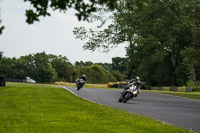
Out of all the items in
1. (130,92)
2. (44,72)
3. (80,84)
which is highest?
(44,72)

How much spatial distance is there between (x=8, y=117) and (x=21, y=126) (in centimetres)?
186

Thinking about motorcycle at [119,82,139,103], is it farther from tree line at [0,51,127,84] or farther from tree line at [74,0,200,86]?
tree line at [0,51,127,84]

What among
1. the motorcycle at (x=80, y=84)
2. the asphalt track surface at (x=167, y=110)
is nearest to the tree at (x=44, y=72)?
the motorcycle at (x=80, y=84)

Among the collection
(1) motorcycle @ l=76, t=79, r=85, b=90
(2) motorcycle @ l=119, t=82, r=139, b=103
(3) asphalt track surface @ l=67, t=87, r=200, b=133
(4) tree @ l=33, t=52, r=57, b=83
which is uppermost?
(4) tree @ l=33, t=52, r=57, b=83

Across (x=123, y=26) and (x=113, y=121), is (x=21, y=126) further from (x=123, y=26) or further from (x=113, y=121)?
(x=123, y=26)

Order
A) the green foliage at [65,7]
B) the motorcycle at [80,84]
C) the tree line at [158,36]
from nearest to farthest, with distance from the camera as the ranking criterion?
the green foliage at [65,7] < the motorcycle at [80,84] < the tree line at [158,36]

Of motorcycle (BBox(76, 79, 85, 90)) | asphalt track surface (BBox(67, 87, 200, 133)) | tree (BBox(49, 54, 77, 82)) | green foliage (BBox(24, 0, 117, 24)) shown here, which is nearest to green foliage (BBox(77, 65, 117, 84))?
tree (BBox(49, 54, 77, 82))

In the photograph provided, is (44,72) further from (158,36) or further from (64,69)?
(158,36)

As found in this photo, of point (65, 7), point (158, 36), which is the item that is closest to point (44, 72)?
point (158, 36)

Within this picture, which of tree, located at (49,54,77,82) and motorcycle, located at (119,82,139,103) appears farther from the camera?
tree, located at (49,54,77,82)

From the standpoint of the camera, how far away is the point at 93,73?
145625 millimetres

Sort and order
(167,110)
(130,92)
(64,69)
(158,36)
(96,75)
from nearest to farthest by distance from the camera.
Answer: (167,110) → (130,92) → (158,36) → (64,69) → (96,75)

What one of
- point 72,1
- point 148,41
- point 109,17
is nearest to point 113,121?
point 72,1

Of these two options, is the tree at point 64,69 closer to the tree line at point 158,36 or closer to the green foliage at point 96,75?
the green foliage at point 96,75
